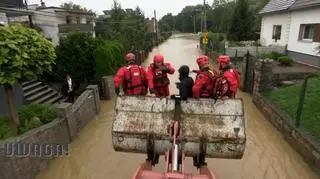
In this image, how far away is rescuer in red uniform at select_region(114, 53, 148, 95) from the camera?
534 centimetres

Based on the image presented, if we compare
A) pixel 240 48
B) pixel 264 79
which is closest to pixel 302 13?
pixel 240 48

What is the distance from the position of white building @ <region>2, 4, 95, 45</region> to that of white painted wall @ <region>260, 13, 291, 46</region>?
1379cm

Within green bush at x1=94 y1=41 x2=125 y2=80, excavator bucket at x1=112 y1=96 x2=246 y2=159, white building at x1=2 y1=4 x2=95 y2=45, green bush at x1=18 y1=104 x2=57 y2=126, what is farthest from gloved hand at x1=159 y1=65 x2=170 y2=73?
white building at x1=2 y1=4 x2=95 y2=45

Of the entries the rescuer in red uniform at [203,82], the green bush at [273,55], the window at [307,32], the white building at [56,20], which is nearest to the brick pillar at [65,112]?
the rescuer in red uniform at [203,82]

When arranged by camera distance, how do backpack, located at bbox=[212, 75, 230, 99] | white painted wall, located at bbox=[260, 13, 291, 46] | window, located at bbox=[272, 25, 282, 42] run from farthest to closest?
window, located at bbox=[272, 25, 282, 42] < white painted wall, located at bbox=[260, 13, 291, 46] < backpack, located at bbox=[212, 75, 230, 99]

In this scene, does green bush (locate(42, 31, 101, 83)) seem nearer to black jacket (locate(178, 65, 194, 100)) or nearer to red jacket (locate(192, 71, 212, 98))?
black jacket (locate(178, 65, 194, 100))

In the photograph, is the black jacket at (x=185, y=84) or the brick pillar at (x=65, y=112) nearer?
the black jacket at (x=185, y=84)

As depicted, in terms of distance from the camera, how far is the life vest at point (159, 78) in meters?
5.46

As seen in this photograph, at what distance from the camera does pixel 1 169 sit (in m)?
4.27

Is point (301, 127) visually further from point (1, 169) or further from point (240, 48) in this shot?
point (240, 48)

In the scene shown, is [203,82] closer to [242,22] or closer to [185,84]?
[185,84]

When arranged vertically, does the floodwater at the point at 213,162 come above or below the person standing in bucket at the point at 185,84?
below

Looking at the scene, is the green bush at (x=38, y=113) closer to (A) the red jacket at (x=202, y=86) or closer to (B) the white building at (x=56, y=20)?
(A) the red jacket at (x=202, y=86)

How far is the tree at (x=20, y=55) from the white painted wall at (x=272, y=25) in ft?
52.7
